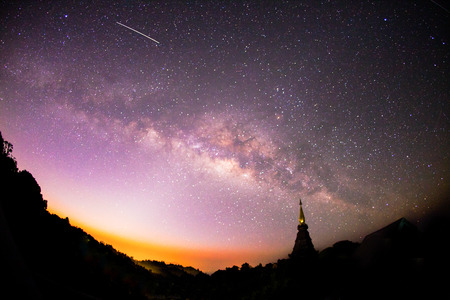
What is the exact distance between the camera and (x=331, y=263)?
18031 mm

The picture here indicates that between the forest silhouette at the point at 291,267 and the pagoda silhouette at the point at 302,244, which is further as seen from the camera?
the pagoda silhouette at the point at 302,244

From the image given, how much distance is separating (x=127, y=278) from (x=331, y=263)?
53.5ft

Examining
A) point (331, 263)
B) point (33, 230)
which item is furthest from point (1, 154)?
point (331, 263)

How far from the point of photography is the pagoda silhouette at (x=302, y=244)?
3303 cm

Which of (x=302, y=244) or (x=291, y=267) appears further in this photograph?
(x=302, y=244)

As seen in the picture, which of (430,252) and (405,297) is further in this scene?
(430,252)

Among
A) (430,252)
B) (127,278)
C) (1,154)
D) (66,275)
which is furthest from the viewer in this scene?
(1,154)

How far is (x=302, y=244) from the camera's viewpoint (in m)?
34.2

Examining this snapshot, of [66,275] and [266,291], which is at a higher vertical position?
[66,275]

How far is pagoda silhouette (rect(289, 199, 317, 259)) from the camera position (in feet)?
108

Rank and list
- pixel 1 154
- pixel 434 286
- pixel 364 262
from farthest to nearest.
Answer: pixel 1 154 → pixel 364 262 → pixel 434 286

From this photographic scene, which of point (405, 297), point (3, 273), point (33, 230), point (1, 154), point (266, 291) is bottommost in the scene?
point (266, 291)

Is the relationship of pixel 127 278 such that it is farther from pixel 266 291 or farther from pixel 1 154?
pixel 1 154

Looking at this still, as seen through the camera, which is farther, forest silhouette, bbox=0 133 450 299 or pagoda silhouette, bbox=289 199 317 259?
pagoda silhouette, bbox=289 199 317 259
